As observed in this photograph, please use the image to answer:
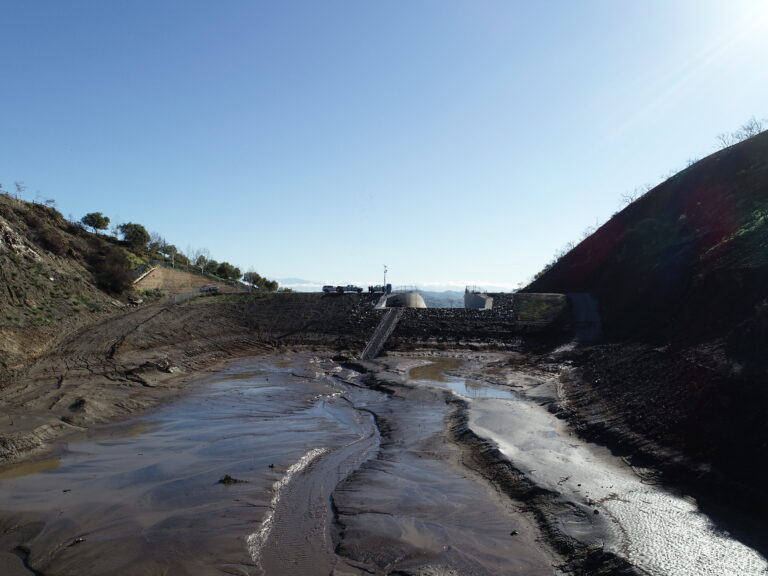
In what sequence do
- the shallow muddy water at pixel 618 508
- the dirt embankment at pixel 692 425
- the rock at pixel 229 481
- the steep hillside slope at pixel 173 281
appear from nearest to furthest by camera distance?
the shallow muddy water at pixel 618 508
the dirt embankment at pixel 692 425
the rock at pixel 229 481
the steep hillside slope at pixel 173 281

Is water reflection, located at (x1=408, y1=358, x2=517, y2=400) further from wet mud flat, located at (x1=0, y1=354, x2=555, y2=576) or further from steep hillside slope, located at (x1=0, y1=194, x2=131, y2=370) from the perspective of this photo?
steep hillside slope, located at (x1=0, y1=194, x2=131, y2=370)

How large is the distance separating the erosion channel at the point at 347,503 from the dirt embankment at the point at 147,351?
1766 mm

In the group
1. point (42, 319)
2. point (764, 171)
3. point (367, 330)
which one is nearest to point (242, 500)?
point (42, 319)

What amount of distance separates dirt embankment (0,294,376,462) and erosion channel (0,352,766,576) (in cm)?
177

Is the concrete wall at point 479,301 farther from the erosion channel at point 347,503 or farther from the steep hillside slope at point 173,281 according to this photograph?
the steep hillside slope at point 173,281

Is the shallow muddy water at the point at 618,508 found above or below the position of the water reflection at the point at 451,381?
below

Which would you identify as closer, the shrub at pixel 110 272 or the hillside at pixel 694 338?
the hillside at pixel 694 338

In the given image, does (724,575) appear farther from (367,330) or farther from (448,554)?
(367,330)

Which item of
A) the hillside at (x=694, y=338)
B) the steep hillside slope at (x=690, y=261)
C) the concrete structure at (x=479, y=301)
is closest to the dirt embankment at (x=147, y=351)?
the concrete structure at (x=479, y=301)

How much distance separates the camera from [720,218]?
103ft

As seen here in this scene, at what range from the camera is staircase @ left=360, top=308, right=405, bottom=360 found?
34844 mm

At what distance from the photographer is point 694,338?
60.5ft

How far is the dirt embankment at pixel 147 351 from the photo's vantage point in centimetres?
1680

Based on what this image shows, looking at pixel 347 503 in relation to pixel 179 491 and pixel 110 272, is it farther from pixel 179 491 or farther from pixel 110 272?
pixel 110 272
